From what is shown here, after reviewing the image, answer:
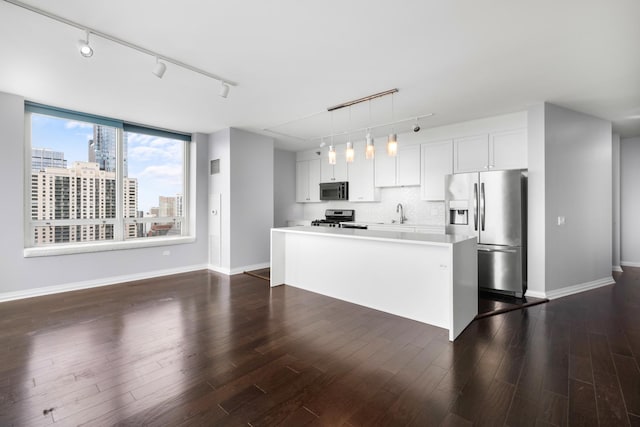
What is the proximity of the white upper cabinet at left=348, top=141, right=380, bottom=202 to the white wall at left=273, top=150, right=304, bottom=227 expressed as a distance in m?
1.73

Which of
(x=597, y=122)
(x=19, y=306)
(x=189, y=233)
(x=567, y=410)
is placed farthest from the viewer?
(x=189, y=233)

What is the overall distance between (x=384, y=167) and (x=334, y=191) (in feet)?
4.14

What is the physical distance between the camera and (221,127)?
5.31 m

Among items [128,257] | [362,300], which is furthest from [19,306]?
[362,300]

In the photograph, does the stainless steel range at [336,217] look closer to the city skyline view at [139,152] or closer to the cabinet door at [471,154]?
the cabinet door at [471,154]

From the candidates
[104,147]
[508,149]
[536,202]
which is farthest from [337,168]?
[104,147]

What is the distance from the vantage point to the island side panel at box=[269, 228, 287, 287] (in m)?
4.50

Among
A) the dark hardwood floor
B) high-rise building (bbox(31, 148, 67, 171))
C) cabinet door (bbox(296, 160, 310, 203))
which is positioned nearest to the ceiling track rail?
the dark hardwood floor

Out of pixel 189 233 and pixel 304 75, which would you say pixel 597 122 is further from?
pixel 189 233

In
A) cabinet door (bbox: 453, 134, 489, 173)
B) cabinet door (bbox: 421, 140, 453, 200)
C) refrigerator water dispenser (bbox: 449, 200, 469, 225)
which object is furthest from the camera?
cabinet door (bbox: 421, 140, 453, 200)

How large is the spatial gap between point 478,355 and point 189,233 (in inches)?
204

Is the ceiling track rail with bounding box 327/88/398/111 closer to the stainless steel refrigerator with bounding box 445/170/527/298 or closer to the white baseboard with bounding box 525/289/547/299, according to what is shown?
the stainless steel refrigerator with bounding box 445/170/527/298

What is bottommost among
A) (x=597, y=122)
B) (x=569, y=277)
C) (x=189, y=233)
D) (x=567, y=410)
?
(x=567, y=410)

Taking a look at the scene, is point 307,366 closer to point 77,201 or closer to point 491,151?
point 491,151
